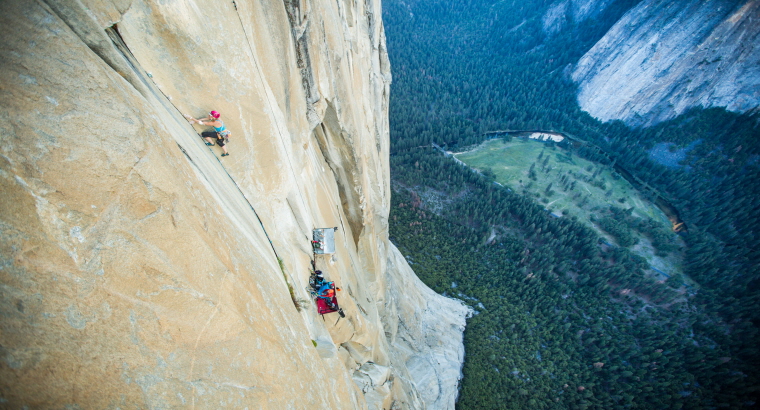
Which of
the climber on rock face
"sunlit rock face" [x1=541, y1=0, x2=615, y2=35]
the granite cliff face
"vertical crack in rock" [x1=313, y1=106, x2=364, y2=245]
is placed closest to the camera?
the granite cliff face

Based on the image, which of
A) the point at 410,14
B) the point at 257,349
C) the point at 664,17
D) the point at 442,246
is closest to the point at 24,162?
the point at 257,349

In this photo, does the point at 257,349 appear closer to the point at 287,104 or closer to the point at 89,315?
the point at 89,315

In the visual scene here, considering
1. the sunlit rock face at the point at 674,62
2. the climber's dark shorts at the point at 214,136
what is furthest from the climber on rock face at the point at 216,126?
Answer: the sunlit rock face at the point at 674,62

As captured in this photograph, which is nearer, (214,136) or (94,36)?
(94,36)

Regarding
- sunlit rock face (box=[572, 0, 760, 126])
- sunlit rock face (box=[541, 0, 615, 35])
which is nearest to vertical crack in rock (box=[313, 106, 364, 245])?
sunlit rock face (box=[572, 0, 760, 126])

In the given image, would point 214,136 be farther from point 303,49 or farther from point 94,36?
point 303,49

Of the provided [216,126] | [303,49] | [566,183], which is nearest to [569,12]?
[566,183]

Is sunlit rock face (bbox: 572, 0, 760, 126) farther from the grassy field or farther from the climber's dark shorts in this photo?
the climber's dark shorts
